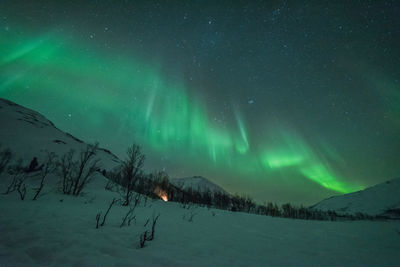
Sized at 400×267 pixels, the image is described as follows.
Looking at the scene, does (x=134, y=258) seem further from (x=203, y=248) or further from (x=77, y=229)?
(x=77, y=229)

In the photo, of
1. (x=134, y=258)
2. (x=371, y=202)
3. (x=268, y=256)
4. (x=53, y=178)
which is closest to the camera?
(x=134, y=258)

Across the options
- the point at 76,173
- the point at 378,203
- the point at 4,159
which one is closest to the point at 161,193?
the point at 76,173

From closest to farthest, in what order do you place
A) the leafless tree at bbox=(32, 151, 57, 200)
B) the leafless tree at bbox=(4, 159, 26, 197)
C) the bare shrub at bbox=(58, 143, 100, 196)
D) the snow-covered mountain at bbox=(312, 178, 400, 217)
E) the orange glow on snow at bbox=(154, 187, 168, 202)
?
the leafless tree at bbox=(32, 151, 57, 200) → the leafless tree at bbox=(4, 159, 26, 197) → the bare shrub at bbox=(58, 143, 100, 196) → the orange glow on snow at bbox=(154, 187, 168, 202) → the snow-covered mountain at bbox=(312, 178, 400, 217)

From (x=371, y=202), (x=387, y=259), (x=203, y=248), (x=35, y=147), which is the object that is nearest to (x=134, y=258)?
(x=203, y=248)

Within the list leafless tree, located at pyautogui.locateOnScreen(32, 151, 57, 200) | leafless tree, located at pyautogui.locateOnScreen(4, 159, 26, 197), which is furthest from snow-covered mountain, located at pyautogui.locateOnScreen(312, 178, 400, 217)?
leafless tree, located at pyautogui.locateOnScreen(4, 159, 26, 197)

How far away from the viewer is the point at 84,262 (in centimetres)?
248

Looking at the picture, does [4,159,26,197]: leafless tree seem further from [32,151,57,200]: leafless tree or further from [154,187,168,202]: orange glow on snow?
[154,187,168,202]: orange glow on snow

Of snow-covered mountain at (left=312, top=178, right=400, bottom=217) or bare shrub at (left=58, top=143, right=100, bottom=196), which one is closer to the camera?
bare shrub at (left=58, top=143, right=100, bottom=196)

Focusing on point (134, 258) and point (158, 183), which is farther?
point (158, 183)

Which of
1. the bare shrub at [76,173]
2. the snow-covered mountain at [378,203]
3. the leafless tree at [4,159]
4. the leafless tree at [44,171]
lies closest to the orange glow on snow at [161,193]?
the bare shrub at [76,173]

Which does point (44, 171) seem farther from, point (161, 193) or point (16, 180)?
point (161, 193)

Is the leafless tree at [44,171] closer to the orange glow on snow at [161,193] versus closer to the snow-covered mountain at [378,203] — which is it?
the orange glow on snow at [161,193]

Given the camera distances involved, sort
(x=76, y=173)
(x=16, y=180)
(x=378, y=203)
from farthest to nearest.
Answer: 1. (x=378, y=203)
2. (x=76, y=173)
3. (x=16, y=180)

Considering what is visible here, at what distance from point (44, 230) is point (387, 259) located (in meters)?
8.44
